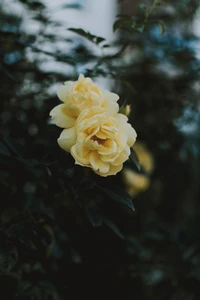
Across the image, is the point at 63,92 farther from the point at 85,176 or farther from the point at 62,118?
the point at 85,176

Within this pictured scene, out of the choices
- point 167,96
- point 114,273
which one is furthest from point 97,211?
point 167,96

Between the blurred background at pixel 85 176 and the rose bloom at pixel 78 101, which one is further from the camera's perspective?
the blurred background at pixel 85 176

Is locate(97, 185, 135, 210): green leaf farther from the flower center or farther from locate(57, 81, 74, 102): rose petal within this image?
locate(57, 81, 74, 102): rose petal

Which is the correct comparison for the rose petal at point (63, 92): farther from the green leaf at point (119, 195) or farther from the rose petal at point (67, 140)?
the green leaf at point (119, 195)

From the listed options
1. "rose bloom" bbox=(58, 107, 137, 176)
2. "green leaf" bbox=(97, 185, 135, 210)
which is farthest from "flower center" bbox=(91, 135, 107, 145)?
"green leaf" bbox=(97, 185, 135, 210)

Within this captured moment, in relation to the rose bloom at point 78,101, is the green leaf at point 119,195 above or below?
below

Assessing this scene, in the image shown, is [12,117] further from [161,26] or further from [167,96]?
[167,96]

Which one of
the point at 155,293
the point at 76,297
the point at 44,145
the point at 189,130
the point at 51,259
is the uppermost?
the point at 44,145

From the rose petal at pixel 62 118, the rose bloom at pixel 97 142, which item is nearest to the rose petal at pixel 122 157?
the rose bloom at pixel 97 142
